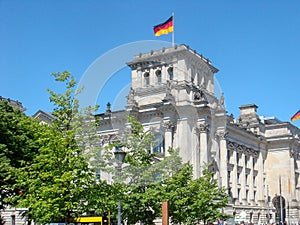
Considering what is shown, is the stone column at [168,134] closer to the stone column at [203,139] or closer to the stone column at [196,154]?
the stone column at [196,154]

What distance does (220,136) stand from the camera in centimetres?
8881

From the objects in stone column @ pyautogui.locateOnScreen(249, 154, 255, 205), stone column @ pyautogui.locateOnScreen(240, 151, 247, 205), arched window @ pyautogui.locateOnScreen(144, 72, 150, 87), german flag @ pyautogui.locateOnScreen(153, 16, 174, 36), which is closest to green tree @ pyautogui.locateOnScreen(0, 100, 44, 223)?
german flag @ pyautogui.locateOnScreen(153, 16, 174, 36)

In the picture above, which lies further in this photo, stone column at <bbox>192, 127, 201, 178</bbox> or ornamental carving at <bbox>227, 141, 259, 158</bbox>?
ornamental carving at <bbox>227, 141, 259, 158</bbox>

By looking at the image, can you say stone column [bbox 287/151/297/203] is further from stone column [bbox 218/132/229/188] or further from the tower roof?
the tower roof

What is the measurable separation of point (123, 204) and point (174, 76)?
4540 cm

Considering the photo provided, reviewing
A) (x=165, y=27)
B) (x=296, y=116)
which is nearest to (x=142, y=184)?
(x=165, y=27)

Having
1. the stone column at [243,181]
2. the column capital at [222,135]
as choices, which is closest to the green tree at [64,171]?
the column capital at [222,135]

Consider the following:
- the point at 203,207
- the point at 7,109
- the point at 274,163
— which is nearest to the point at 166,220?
the point at 203,207

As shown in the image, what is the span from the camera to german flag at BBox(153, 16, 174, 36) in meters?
70.7

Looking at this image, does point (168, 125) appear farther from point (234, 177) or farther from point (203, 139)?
point (234, 177)

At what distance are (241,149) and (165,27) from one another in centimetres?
4021

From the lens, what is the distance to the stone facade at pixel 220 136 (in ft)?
258

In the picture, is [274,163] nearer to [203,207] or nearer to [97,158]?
[203,207]

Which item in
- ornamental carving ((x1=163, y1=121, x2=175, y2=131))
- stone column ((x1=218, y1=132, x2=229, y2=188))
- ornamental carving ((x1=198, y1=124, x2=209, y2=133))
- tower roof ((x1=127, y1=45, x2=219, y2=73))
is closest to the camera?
tower roof ((x1=127, y1=45, x2=219, y2=73))
